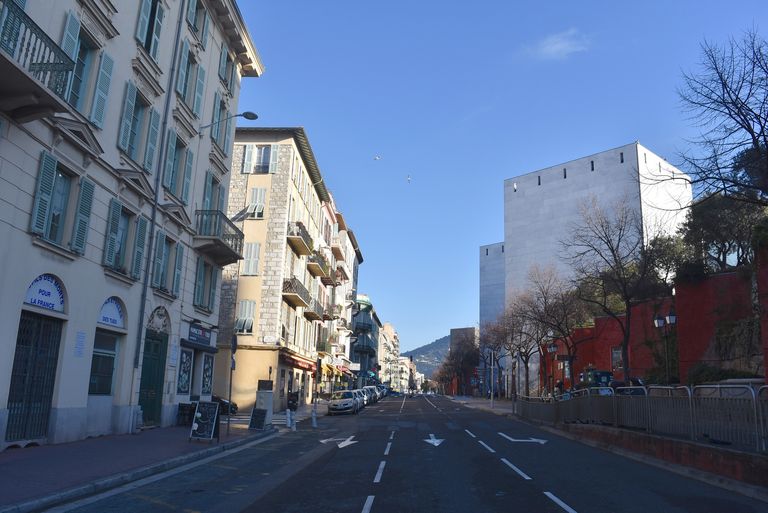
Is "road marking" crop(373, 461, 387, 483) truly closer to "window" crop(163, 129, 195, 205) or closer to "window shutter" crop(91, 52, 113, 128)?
"window shutter" crop(91, 52, 113, 128)

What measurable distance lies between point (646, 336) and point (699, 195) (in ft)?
81.9

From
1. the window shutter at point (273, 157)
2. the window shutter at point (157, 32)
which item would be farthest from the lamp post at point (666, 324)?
the window shutter at point (273, 157)

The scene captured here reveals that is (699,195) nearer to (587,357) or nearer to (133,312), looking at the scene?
(133,312)

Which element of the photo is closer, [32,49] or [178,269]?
[32,49]

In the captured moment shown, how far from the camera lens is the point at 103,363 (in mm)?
17844

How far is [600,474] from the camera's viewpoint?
12.8 metres

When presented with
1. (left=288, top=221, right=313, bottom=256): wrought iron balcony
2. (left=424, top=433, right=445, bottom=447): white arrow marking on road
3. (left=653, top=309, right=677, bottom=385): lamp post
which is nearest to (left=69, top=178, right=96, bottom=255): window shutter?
(left=424, top=433, right=445, bottom=447): white arrow marking on road

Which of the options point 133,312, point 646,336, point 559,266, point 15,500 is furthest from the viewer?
point 559,266

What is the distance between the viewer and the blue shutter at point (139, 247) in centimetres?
1919

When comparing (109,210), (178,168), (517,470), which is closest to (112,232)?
(109,210)

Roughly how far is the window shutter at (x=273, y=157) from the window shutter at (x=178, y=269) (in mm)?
18742

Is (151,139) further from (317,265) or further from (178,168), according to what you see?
(317,265)

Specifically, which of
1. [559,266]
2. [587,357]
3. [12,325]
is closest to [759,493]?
[12,325]

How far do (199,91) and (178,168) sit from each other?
3.37m
